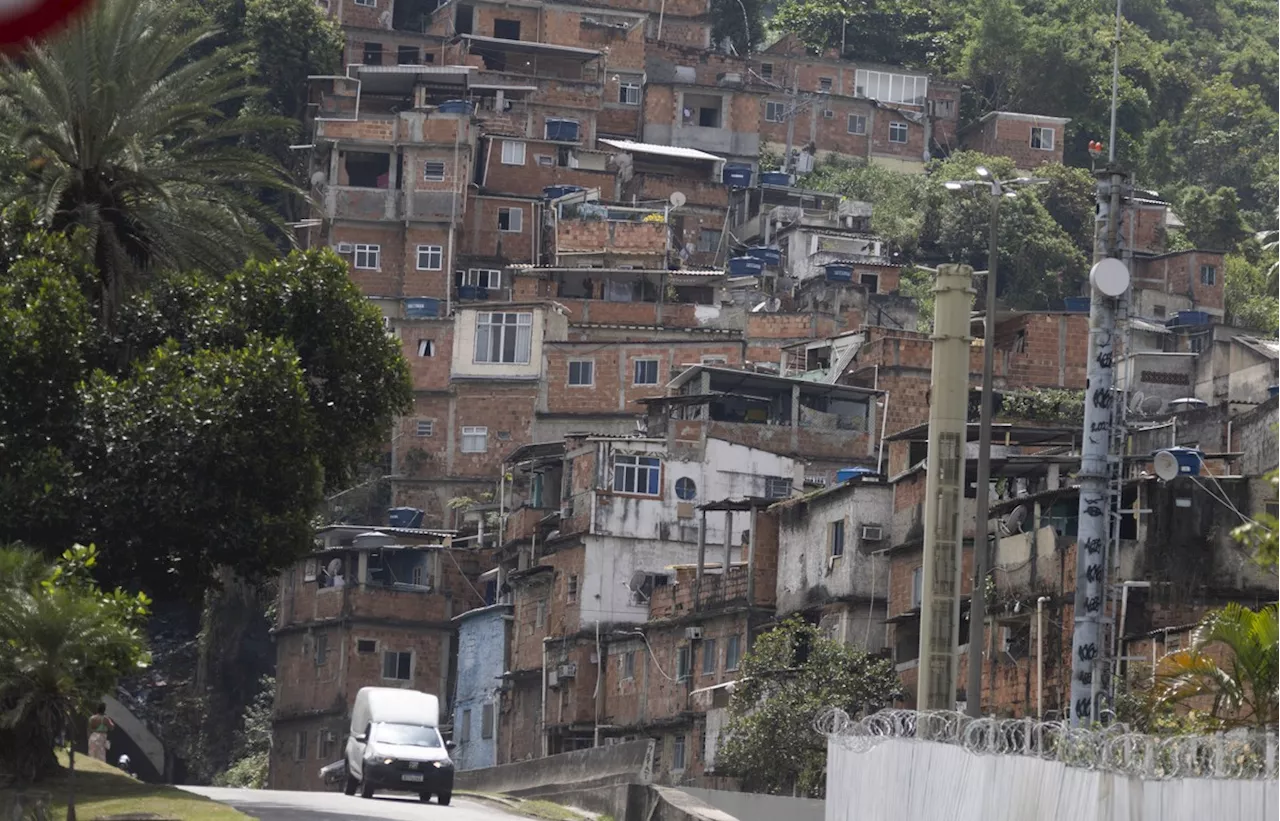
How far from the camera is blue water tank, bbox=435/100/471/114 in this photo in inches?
3551

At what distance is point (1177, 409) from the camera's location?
64.6 metres

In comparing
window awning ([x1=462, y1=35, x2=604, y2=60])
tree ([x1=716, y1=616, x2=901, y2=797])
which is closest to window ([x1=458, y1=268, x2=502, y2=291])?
window awning ([x1=462, y1=35, x2=604, y2=60])

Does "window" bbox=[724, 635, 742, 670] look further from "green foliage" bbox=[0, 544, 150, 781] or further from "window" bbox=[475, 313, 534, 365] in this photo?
"green foliage" bbox=[0, 544, 150, 781]

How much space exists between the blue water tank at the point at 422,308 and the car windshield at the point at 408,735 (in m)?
50.3

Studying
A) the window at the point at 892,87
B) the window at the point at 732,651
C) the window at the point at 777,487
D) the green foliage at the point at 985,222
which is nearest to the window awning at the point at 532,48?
the green foliage at the point at 985,222

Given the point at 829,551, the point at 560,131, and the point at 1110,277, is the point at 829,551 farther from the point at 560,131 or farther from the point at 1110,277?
the point at 560,131

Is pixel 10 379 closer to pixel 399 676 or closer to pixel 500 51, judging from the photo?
pixel 399 676

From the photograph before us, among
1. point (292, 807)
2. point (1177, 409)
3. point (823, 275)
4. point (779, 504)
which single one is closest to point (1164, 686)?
point (292, 807)

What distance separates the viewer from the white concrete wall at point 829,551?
50.9 metres

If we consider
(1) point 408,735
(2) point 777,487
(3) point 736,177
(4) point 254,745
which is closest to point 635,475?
(2) point 777,487

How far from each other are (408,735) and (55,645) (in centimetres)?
1208

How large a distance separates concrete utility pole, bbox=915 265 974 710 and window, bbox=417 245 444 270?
54.7 m

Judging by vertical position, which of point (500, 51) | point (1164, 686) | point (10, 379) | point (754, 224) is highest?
point (500, 51)

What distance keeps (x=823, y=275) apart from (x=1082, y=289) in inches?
656
